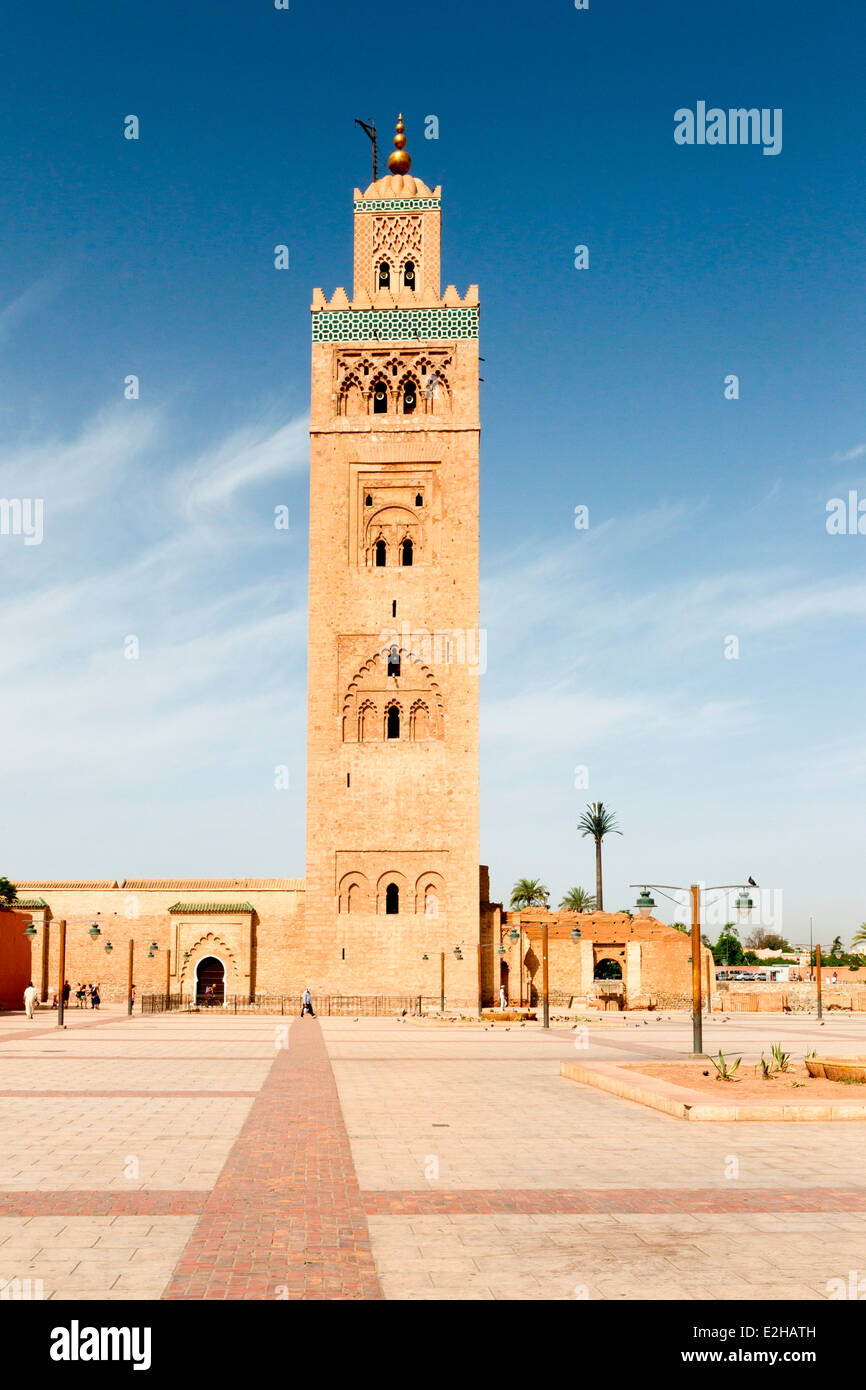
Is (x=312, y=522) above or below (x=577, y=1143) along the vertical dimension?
above

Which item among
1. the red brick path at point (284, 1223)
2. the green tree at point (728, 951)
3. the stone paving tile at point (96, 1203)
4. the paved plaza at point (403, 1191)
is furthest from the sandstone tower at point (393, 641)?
the green tree at point (728, 951)

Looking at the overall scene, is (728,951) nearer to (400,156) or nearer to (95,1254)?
(400,156)

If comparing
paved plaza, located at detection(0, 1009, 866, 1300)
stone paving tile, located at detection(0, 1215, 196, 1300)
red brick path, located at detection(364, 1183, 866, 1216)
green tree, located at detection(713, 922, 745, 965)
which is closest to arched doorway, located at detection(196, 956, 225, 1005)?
paved plaza, located at detection(0, 1009, 866, 1300)

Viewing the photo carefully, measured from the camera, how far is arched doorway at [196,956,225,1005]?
43125 mm

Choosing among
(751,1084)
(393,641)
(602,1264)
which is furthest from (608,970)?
(602,1264)

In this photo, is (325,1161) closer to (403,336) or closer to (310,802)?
(310,802)

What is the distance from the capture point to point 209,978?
43.3m

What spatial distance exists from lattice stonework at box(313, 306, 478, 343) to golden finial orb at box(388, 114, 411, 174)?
7995 mm

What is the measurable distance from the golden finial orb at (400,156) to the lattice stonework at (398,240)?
326cm

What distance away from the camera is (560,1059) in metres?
20.4

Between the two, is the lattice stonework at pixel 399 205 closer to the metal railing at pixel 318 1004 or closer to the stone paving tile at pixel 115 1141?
the metal railing at pixel 318 1004

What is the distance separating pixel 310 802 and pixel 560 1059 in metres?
22.1

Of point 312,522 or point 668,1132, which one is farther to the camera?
point 312,522

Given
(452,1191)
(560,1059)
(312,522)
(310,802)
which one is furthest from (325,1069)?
(312,522)
